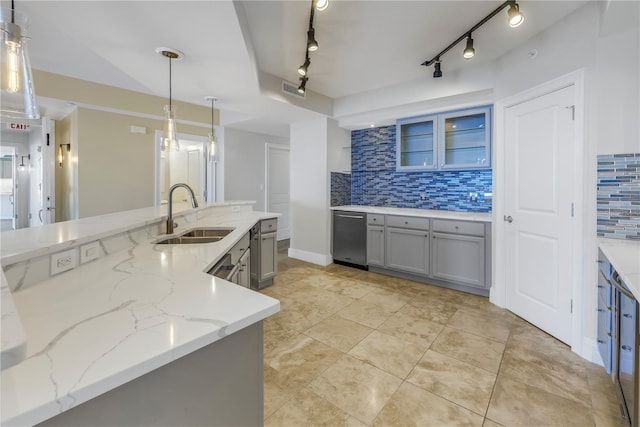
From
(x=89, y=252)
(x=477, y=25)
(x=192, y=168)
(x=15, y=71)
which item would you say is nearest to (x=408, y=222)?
(x=477, y=25)

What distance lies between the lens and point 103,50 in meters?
2.32

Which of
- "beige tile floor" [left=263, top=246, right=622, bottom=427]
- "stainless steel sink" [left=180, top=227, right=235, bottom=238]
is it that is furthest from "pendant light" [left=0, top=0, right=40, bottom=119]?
"beige tile floor" [left=263, top=246, right=622, bottom=427]

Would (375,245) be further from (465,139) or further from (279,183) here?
(279,183)

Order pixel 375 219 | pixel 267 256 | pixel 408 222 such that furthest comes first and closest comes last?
1. pixel 375 219
2. pixel 408 222
3. pixel 267 256

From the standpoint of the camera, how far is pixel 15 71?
101 centimetres

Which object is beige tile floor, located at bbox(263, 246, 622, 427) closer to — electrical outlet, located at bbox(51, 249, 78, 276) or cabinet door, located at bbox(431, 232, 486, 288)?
cabinet door, located at bbox(431, 232, 486, 288)

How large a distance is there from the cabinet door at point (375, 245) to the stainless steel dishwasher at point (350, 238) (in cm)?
7

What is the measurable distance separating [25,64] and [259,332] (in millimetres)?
1278

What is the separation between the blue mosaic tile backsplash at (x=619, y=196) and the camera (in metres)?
1.92

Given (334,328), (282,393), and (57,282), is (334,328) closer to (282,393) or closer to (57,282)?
(282,393)

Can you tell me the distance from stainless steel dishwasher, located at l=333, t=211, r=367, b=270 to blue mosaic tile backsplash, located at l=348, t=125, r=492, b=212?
0.67m

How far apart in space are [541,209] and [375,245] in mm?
2039

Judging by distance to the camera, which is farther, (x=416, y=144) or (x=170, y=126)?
(x=416, y=144)

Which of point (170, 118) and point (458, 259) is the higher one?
point (170, 118)
